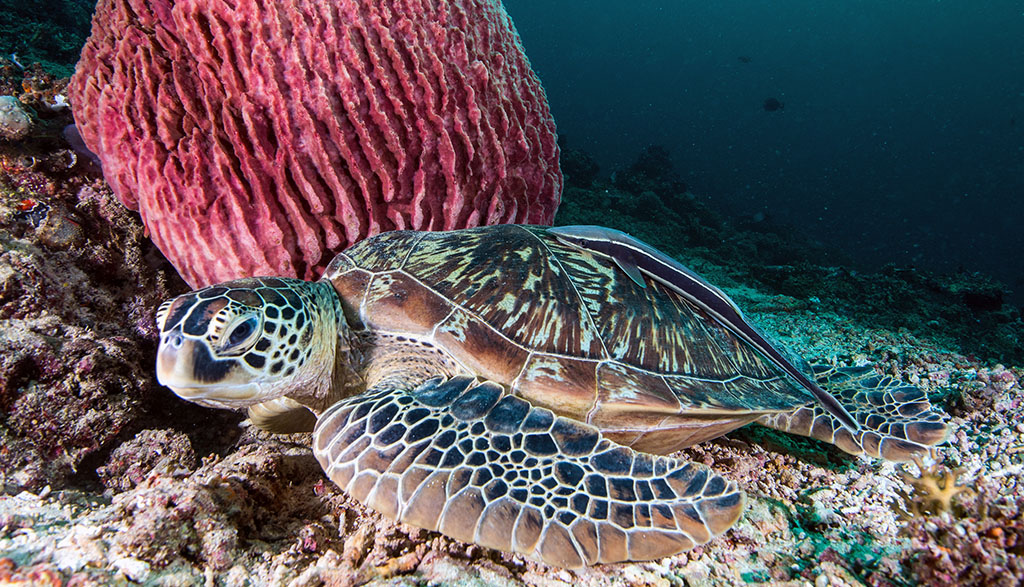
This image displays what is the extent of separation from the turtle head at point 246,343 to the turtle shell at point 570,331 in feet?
0.83

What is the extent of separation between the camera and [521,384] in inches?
65.1

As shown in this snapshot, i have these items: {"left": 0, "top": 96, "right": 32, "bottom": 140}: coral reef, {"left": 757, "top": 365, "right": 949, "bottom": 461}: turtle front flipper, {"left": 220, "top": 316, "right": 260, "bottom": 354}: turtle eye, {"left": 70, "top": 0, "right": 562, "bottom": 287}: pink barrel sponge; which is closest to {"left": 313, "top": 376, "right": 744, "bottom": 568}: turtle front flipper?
{"left": 220, "top": 316, "right": 260, "bottom": 354}: turtle eye

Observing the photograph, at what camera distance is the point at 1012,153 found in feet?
161

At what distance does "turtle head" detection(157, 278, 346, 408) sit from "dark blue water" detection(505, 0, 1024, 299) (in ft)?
76.7

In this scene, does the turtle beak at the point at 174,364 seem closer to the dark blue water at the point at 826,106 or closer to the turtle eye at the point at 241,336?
the turtle eye at the point at 241,336

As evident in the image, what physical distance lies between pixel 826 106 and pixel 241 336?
294 ft

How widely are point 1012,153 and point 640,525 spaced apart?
7774cm

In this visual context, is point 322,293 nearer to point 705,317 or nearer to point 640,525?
point 640,525

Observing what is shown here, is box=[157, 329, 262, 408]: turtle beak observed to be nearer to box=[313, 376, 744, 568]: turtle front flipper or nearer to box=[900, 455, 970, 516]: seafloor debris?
box=[313, 376, 744, 568]: turtle front flipper

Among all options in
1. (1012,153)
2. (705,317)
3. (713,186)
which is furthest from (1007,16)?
(705,317)

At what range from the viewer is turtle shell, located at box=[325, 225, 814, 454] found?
1.66 m

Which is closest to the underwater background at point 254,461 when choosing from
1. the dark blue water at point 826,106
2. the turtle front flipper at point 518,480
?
the turtle front flipper at point 518,480

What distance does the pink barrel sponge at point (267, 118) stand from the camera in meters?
2.05

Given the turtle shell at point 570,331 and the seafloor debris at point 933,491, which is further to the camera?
the turtle shell at point 570,331
